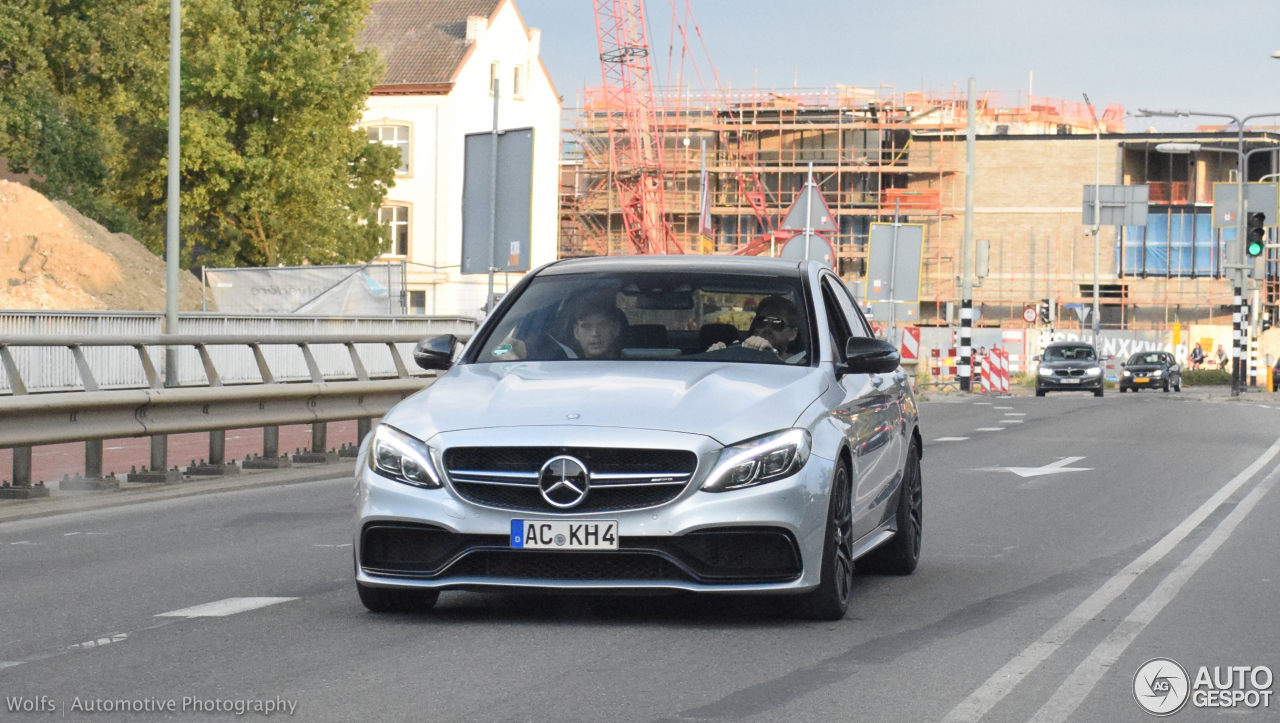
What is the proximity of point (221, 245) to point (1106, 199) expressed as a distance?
29.2 meters

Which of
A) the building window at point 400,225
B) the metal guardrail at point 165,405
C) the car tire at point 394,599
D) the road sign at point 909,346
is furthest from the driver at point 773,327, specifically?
the building window at point 400,225

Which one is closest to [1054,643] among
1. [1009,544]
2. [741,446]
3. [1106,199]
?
[741,446]

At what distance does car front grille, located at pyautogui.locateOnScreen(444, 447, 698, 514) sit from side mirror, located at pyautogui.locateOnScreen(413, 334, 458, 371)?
1387 millimetres

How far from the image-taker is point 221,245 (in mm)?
50656

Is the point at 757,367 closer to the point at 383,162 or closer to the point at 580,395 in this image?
the point at 580,395

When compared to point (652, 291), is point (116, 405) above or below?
below

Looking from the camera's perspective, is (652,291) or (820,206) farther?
(820,206)

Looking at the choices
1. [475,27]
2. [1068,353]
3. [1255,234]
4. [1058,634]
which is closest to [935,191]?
[475,27]

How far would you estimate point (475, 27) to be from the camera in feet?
237

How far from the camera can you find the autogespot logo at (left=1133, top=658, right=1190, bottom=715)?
6.11 m

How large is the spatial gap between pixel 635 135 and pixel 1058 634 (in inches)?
3102

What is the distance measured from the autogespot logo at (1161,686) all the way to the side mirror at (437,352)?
10.9 feet

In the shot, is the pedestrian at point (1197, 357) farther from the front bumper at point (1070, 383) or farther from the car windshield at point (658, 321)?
the car windshield at point (658, 321)

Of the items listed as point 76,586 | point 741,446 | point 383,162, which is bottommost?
point 76,586
